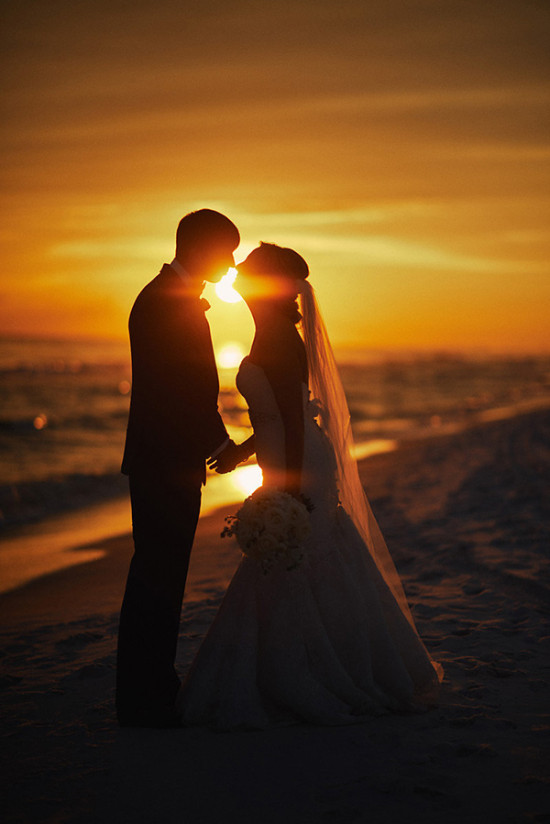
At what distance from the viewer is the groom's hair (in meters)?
4.18

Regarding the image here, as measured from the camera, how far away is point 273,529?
3889 mm

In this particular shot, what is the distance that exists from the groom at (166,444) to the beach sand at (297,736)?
1.21 feet

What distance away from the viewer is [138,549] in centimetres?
427

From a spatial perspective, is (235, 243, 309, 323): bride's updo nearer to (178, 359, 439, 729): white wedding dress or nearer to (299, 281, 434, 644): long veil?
(299, 281, 434, 644): long veil

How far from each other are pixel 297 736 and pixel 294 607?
0.71 meters

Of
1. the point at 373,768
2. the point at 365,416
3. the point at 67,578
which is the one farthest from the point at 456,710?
the point at 365,416

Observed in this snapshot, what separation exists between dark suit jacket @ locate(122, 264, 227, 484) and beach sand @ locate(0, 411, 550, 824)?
5.17 ft

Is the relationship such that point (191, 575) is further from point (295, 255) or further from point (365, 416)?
point (365, 416)

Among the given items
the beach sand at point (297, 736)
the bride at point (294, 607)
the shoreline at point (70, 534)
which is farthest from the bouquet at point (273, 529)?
the shoreline at point (70, 534)

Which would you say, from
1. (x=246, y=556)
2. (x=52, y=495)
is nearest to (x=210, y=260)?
(x=246, y=556)

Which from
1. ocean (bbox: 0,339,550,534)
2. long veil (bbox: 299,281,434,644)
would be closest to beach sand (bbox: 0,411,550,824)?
long veil (bbox: 299,281,434,644)

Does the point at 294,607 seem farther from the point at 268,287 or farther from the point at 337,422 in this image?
the point at 268,287

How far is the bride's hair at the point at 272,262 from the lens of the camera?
417cm

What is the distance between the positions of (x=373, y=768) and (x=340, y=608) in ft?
2.98
